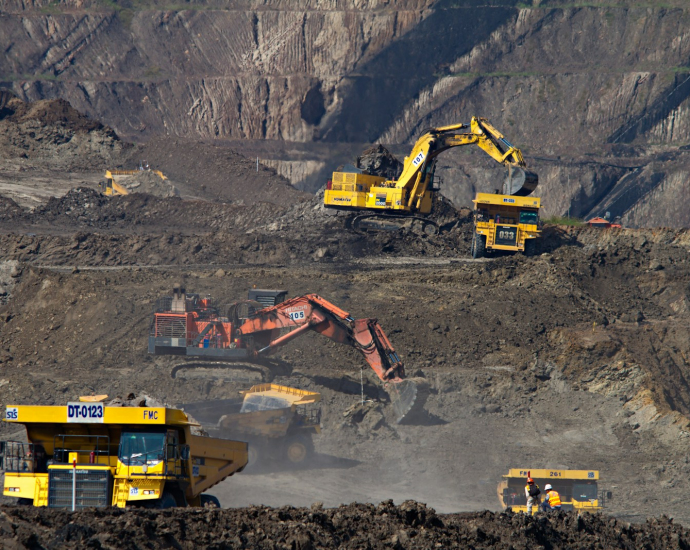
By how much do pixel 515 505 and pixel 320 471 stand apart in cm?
330

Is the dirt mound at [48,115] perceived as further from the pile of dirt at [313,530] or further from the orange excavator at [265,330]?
the pile of dirt at [313,530]

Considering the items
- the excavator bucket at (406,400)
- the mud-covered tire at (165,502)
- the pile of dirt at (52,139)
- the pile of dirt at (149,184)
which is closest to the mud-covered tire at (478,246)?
the excavator bucket at (406,400)

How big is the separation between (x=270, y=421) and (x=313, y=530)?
23.6 ft

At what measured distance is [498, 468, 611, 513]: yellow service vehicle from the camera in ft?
46.5

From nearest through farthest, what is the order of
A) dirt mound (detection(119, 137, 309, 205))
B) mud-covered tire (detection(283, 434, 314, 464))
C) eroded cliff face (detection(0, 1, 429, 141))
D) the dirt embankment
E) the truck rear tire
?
mud-covered tire (detection(283, 434, 314, 464)) → the truck rear tire → dirt mound (detection(119, 137, 309, 205)) → the dirt embankment → eroded cliff face (detection(0, 1, 429, 141))

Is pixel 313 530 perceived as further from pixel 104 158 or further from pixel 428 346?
pixel 104 158

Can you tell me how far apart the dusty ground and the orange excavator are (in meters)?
0.58

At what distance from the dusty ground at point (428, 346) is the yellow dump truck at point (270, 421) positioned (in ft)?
1.32

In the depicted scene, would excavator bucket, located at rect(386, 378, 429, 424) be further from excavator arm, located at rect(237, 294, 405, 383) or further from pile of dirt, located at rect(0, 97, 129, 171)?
pile of dirt, located at rect(0, 97, 129, 171)

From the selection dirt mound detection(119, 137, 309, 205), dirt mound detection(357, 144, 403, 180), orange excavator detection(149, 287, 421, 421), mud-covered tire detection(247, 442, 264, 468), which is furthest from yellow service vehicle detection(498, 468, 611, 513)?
dirt mound detection(119, 137, 309, 205)

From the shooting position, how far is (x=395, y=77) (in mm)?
68312

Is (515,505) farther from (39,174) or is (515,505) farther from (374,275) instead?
(39,174)

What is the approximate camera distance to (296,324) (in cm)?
1831

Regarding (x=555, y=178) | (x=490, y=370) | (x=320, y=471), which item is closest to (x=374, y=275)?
(x=490, y=370)
